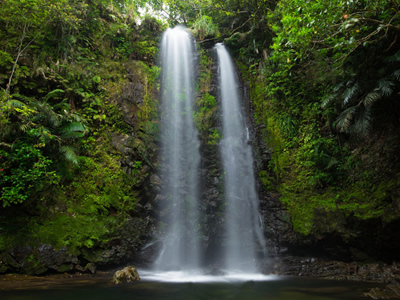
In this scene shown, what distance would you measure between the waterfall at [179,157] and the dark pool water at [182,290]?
200 cm

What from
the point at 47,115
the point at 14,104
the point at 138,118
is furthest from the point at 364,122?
the point at 14,104

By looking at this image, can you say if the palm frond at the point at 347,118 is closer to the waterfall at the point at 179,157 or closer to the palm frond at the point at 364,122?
the palm frond at the point at 364,122

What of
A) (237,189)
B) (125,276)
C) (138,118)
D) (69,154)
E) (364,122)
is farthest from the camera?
(138,118)

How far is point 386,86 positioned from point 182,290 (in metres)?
6.99

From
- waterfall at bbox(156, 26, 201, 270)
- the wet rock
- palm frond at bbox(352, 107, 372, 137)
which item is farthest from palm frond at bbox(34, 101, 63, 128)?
palm frond at bbox(352, 107, 372, 137)

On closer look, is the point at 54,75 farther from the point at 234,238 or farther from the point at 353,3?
the point at 353,3

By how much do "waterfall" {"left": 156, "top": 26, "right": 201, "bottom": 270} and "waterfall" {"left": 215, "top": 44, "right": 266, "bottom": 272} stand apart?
1.12 m

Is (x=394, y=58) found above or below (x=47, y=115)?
above

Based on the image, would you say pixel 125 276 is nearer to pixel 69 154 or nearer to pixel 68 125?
pixel 69 154

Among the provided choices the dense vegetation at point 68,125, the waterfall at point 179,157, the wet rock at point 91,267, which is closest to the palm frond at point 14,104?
the dense vegetation at point 68,125

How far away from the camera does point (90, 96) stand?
878cm

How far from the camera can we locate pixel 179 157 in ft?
31.0

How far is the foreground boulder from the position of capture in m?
5.36

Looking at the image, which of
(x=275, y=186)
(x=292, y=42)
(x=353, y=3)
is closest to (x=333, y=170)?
(x=275, y=186)
